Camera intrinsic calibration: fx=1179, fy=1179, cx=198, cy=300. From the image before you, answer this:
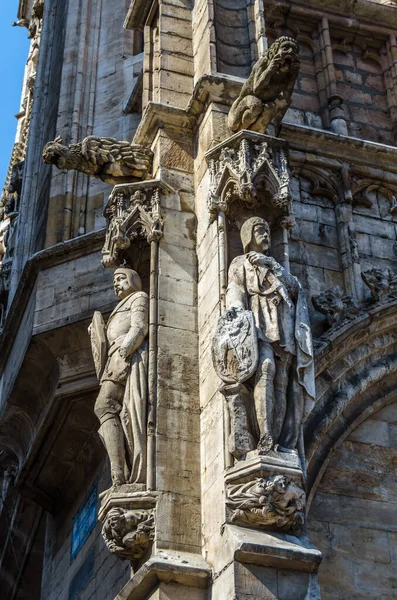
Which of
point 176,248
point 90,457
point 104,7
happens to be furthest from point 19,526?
point 104,7

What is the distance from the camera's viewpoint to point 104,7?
16.2m

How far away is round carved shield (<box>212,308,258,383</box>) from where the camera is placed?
8.02 m

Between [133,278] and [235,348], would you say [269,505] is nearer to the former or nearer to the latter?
[235,348]

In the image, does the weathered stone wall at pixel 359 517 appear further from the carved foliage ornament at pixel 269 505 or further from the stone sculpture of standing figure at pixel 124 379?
the stone sculpture of standing figure at pixel 124 379

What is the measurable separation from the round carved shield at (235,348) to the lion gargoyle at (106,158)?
2542 millimetres

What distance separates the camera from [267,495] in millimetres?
7492

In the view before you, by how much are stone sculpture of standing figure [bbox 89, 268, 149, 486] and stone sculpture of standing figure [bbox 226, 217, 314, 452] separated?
0.80 metres

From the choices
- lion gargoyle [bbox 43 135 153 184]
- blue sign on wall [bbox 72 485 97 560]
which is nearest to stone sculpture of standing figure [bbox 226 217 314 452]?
lion gargoyle [bbox 43 135 153 184]

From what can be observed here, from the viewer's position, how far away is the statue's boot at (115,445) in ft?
27.0

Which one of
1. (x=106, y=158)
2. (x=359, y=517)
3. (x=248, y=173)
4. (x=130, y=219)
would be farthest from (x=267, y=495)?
(x=106, y=158)

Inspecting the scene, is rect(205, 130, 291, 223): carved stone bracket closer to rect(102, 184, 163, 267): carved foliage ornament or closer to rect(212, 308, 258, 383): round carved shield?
rect(102, 184, 163, 267): carved foliage ornament

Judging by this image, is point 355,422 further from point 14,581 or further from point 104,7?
point 104,7

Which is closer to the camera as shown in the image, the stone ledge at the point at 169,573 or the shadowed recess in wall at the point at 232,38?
the stone ledge at the point at 169,573

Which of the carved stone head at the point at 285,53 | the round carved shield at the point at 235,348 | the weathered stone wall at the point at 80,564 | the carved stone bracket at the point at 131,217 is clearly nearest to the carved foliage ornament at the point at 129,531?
the round carved shield at the point at 235,348
